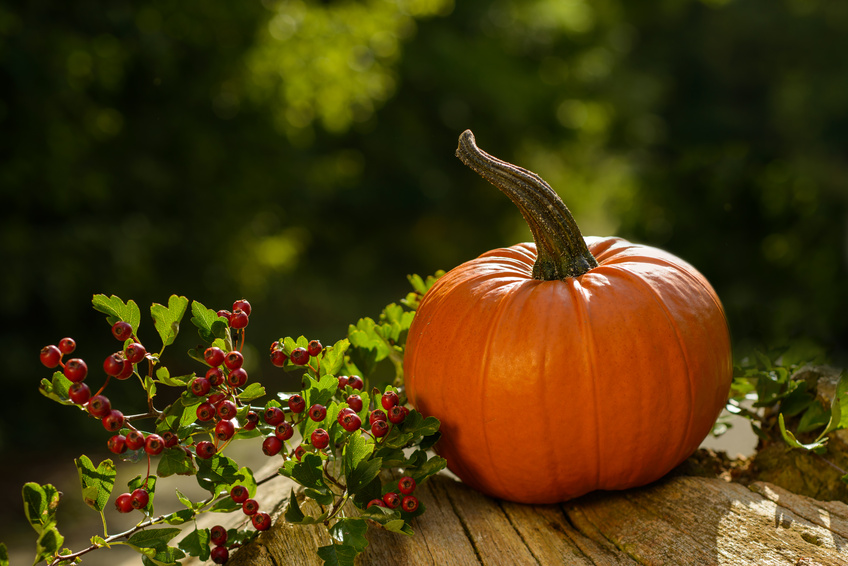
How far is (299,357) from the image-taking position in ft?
4.95

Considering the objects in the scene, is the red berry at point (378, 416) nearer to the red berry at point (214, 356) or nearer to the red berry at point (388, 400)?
the red berry at point (388, 400)

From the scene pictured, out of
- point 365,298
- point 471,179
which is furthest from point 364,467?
point 471,179

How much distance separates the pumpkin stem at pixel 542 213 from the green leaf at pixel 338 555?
0.77 metres

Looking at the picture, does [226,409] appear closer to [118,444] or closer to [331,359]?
[118,444]

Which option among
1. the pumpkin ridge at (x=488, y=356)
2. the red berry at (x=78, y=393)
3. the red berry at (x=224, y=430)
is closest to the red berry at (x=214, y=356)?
the red berry at (x=224, y=430)

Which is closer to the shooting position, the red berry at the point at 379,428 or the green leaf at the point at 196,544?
the green leaf at the point at 196,544

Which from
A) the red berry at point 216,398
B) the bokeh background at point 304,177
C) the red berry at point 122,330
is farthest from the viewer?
the bokeh background at point 304,177

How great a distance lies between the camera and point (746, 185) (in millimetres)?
3262

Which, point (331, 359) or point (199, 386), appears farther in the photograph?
point (331, 359)

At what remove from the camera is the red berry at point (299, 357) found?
1507 millimetres

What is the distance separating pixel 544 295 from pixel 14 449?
478 centimetres

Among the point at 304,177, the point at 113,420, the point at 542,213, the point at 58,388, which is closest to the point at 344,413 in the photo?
the point at 113,420

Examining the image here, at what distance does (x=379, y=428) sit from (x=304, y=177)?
607cm

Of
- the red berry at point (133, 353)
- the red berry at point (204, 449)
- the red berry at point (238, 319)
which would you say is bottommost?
the red berry at point (204, 449)
